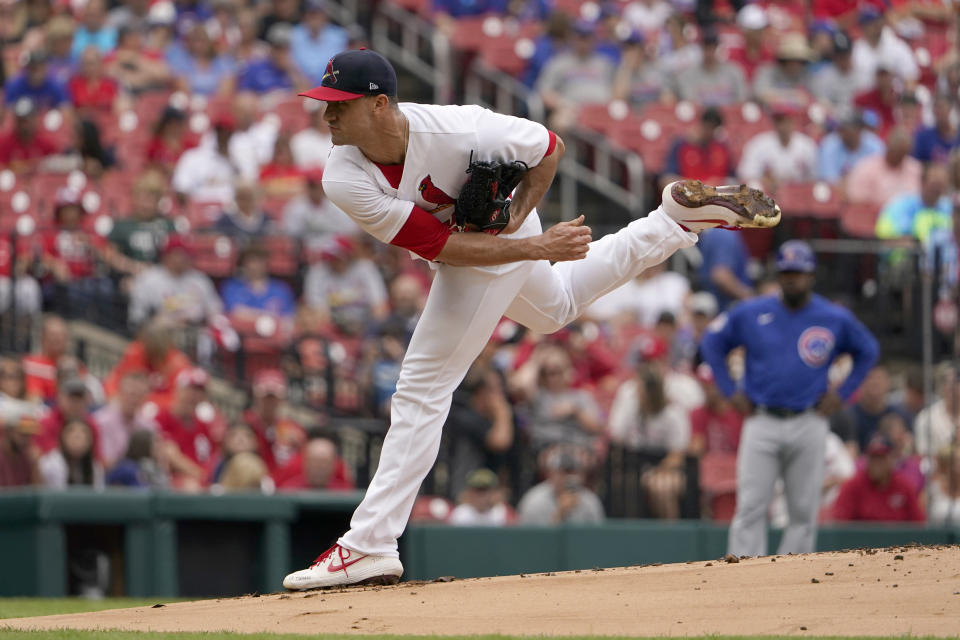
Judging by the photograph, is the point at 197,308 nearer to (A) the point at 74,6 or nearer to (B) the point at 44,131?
(B) the point at 44,131

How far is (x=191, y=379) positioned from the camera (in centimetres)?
1127

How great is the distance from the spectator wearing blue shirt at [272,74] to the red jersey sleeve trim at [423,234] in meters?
10.1

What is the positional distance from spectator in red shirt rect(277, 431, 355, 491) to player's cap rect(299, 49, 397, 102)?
16.4ft

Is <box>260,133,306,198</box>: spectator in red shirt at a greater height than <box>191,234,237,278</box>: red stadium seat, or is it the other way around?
<box>260,133,306,198</box>: spectator in red shirt

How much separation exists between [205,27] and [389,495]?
36.2 ft

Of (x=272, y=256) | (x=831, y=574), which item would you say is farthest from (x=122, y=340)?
(x=831, y=574)

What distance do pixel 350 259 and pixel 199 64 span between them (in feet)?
13.0

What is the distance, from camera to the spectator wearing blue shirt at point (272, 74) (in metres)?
15.9

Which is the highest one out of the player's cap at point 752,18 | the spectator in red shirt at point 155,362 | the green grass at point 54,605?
the player's cap at point 752,18

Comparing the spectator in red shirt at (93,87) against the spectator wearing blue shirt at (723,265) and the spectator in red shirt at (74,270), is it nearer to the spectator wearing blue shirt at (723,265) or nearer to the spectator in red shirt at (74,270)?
the spectator in red shirt at (74,270)

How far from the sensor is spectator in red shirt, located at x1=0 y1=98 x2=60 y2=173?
47.0 ft

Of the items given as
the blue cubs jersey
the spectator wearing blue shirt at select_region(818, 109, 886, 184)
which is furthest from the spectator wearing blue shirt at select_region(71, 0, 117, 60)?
the blue cubs jersey

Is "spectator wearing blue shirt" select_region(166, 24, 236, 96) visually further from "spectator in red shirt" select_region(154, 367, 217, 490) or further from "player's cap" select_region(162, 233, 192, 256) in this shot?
"spectator in red shirt" select_region(154, 367, 217, 490)

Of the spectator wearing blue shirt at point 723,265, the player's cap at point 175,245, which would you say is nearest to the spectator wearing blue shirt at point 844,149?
the spectator wearing blue shirt at point 723,265
